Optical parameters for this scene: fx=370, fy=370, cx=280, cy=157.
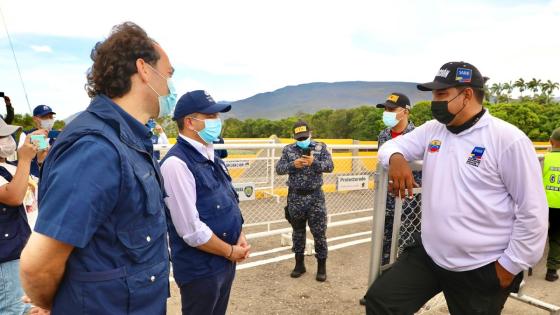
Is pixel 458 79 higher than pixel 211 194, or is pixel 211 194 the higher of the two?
pixel 458 79

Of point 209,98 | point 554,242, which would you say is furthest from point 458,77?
point 554,242

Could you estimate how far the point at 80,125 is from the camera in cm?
135

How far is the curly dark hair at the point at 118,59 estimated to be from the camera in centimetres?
148

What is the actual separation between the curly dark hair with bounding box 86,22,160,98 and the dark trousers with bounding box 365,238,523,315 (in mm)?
1925

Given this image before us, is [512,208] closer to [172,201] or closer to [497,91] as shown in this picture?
[172,201]

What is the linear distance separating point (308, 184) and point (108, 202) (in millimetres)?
3416

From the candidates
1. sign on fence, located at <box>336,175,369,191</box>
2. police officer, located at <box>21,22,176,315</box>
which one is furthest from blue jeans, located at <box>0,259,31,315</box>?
sign on fence, located at <box>336,175,369,191</box>

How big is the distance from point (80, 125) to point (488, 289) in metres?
2.31

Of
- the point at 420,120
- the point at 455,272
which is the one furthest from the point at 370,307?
the point at 420,120

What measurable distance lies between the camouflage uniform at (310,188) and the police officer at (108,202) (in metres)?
3.02

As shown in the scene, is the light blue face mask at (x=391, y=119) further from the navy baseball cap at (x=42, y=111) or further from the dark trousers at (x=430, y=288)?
the navy baseball cap at (x=42, y=111)

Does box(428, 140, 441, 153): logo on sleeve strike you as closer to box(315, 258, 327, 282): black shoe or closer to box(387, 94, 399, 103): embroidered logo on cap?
box(387, 94, 399, 103): embroidered logo on cap

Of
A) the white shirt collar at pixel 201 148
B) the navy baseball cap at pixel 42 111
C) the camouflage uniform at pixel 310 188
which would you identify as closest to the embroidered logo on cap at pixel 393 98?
the camouflage uniform at pixel 310 188

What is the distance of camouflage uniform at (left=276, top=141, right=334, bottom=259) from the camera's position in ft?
15.0
